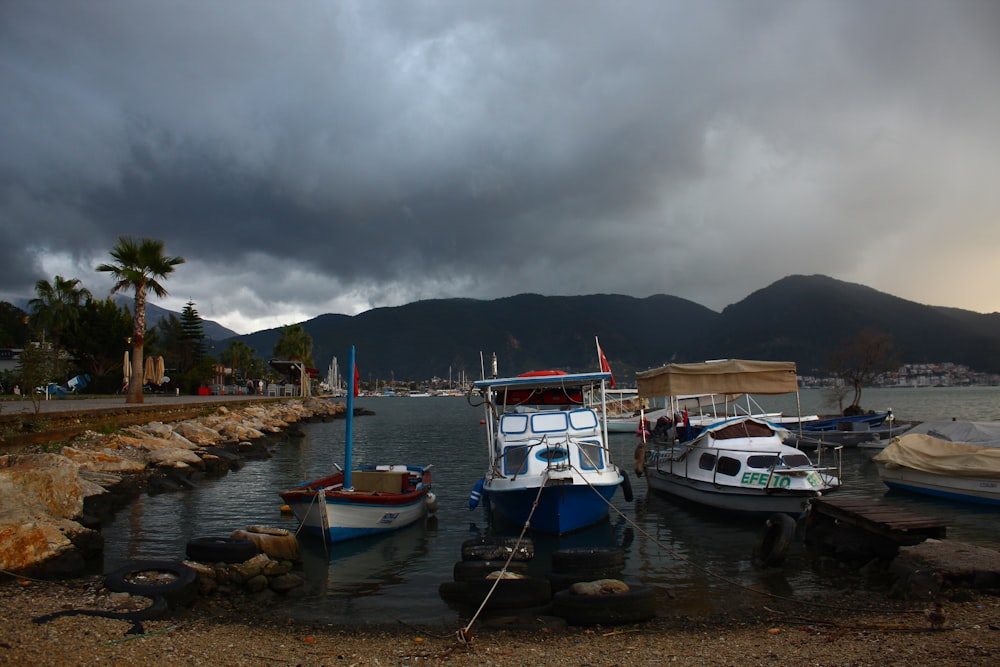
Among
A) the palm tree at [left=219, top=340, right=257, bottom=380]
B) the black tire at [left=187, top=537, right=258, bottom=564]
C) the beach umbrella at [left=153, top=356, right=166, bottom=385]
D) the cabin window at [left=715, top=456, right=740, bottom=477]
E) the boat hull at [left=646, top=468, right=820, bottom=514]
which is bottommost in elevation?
the boat hull at [left=646, top=468, right=820, bottom=514]

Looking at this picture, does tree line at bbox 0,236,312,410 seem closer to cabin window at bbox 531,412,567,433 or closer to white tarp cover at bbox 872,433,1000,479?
cabin window at bbox 531,412,567,433

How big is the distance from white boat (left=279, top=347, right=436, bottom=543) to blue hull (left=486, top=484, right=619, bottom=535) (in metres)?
2.78

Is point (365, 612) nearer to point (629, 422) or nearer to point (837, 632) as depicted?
point (837, 632)

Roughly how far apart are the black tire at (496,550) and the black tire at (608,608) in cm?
293

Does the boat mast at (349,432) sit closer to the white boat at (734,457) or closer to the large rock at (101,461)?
the white boat at (734,457)

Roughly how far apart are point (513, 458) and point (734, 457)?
7170mm

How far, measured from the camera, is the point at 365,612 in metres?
11.4

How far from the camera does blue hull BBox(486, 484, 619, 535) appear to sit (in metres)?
16.6

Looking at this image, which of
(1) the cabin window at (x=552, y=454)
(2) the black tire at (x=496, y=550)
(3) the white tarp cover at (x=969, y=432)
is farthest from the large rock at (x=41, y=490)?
(3) the white tarp cover at (x=969, y=432)

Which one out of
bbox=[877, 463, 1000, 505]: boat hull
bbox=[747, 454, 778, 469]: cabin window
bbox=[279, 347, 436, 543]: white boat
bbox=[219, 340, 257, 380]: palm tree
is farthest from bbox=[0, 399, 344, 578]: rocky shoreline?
bbox=[219, 340, 257, 380]: palm tree

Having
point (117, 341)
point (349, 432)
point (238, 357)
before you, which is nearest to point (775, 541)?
point (349, 432)

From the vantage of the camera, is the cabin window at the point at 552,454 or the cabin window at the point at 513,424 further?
the cabin window at the point at 513,424

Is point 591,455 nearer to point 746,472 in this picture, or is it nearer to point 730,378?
point 746,472

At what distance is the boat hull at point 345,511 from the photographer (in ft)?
52.8
